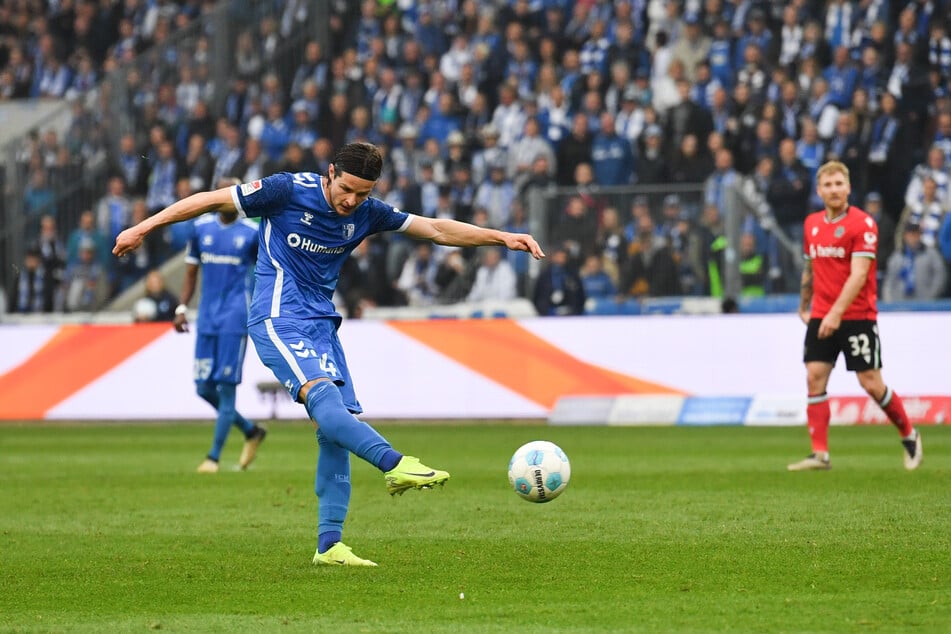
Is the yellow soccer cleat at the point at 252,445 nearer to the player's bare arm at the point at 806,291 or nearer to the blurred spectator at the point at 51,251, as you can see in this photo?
the player's bare arm at the point at 806,291

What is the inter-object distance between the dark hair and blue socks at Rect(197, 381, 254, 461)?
660 cm

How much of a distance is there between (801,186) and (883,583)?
14.7 metres

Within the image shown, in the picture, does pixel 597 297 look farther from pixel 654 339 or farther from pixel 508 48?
pixel 508 48

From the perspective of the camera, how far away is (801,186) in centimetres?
2086

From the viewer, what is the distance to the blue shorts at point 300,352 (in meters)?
7.53

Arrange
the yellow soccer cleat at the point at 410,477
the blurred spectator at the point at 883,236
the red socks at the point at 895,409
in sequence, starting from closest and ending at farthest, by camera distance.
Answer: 1. the yellow soccer cleat at the point at 410,477
2. the red socks at the point at 895,409
3. the blurred spectator at the point at 883,236

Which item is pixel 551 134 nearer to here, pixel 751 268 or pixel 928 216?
pixel 751 268

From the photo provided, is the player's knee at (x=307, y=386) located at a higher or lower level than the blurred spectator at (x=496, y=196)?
higher

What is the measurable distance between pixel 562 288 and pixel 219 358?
26.9 feet

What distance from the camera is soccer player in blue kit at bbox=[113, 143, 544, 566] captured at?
746 cm

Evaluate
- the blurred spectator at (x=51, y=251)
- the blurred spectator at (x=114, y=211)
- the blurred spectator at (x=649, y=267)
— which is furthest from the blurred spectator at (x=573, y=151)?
the blurred spectator at (x=51, y=251)

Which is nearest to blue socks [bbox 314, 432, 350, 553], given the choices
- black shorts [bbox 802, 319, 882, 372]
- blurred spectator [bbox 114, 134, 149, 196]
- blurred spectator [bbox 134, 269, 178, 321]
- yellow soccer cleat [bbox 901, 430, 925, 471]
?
black shorts [bbox 802, 319, 882, 372]

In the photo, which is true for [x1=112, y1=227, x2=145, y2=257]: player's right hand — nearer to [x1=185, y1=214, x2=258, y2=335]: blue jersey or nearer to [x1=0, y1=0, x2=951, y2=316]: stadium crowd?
[x1=185, y1=214, x2=258, y2=335]: blue jersey

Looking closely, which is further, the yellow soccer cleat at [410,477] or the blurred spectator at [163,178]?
the blurred spectator at [163,178]
